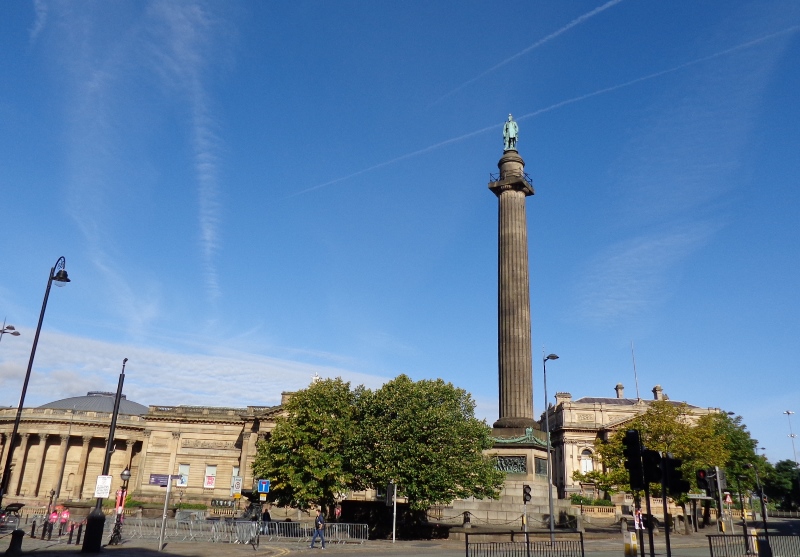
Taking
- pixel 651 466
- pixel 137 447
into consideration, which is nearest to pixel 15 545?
pixel 651 466

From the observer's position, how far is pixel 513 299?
163 feet

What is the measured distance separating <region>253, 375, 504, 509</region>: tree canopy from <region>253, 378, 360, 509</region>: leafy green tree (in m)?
0.07

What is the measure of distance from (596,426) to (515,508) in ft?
188

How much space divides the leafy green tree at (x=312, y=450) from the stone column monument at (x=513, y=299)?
474 inches

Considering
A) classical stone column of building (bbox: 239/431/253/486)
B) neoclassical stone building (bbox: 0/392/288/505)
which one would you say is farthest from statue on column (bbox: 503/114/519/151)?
classical stone column of building (bbox: 239/431/253/486)

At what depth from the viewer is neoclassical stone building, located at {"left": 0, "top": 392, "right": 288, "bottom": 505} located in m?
76.6

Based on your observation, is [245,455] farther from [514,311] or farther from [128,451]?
[514,311]

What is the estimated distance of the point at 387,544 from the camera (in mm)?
31547

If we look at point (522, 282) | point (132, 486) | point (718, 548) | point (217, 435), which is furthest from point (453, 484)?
point (132, 486)

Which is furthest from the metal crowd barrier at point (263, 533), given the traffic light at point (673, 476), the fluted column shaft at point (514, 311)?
the traffic light at point (673, 476)

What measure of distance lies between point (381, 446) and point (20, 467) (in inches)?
2473

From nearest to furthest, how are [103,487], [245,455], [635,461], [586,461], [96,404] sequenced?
[635,461]
[103,487]
[245,455]
[586,461]
[96,404]

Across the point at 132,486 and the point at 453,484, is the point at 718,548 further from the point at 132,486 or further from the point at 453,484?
the point at 132,486

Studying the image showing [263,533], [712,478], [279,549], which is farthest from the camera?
[263,533]
